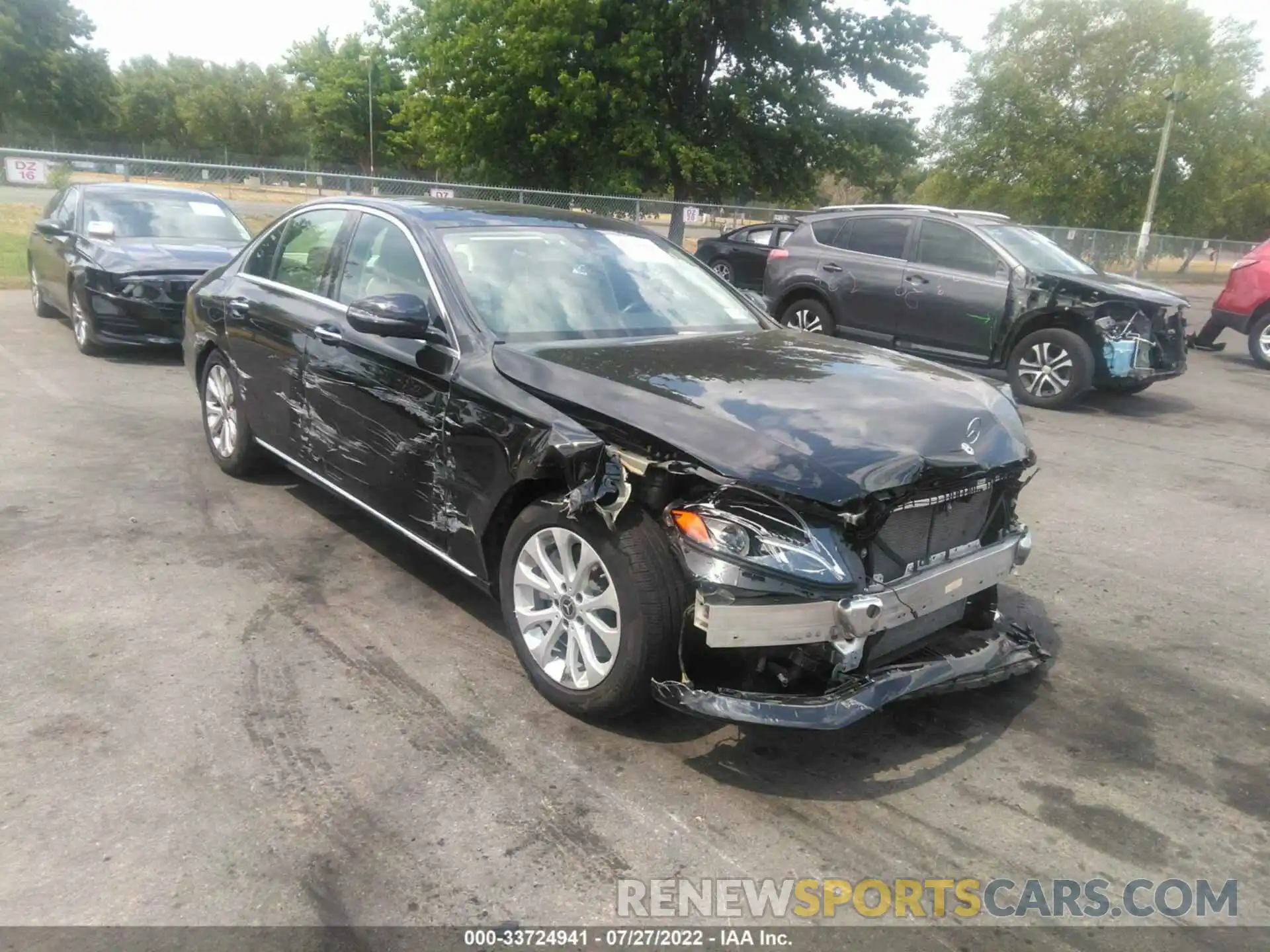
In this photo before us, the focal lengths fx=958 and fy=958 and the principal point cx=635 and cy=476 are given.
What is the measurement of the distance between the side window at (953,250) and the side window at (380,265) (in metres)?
7.04

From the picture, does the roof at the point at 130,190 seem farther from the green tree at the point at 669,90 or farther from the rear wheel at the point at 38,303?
the green tree at the point at 669,90

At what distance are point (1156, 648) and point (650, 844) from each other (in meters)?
2.75

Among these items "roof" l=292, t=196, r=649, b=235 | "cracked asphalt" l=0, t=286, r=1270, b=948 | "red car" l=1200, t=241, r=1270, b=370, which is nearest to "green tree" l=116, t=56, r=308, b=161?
"red car" l=1200, t=241, r=1270, b=370

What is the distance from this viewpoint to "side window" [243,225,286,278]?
5.47 metres

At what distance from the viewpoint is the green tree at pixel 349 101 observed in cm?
5469

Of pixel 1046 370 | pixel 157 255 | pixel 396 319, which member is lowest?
pixel 1046 370

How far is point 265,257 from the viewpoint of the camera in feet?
18.2

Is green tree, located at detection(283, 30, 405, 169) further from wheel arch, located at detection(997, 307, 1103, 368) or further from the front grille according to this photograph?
the front grille

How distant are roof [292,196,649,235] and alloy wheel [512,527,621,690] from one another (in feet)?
5.77

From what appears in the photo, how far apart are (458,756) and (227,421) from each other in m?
3.54

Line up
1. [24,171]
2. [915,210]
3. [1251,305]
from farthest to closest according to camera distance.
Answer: [24,171]
[1251,305]
[915,210]

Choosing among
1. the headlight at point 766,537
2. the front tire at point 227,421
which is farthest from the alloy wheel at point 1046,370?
the headlight at point 766,537

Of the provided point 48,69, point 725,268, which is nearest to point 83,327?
point 725,268

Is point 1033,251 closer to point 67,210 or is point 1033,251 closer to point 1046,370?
point 1046,370
